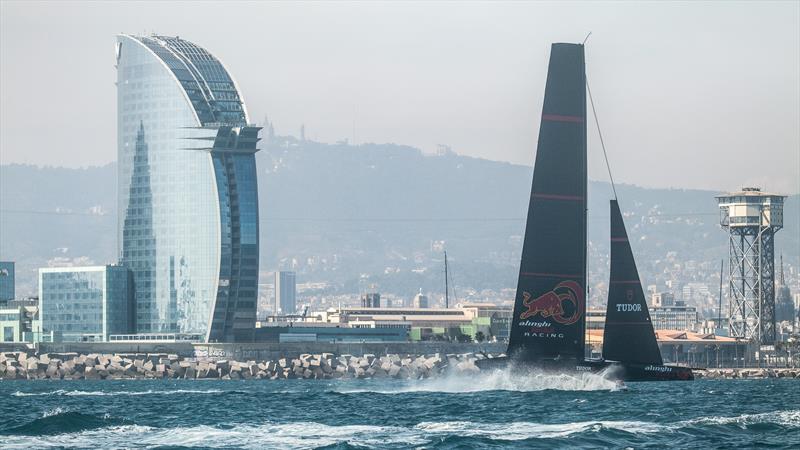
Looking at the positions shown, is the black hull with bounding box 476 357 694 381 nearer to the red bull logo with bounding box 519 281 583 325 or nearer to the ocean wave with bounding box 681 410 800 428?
the red bull logo with bounding box 519 281 583 325

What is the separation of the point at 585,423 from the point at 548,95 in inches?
982

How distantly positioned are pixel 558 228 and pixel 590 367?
6821 millimetres

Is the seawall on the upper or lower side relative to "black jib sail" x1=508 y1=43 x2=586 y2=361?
lower

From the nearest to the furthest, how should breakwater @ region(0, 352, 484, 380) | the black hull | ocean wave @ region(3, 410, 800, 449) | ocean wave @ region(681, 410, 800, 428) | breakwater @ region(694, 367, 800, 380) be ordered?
ocean wave @ region(3, 410, 800, 449) < ocean wave @ region(681, 410, 800, 428) < the black hull < breakwater @ region(0, 352, 484, 380) < breakwater @ region(694, 367, 800, 380)

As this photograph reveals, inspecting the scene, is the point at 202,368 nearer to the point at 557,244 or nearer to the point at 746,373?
the point at 746,373

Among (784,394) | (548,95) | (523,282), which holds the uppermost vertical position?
(548,95)

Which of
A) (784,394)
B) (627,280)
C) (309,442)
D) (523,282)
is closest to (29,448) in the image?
(309,442)

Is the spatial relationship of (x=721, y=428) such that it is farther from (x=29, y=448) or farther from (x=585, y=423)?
(x=29, y=448)

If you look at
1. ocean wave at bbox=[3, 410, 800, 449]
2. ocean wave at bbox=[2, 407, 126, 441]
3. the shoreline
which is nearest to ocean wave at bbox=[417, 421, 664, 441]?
ocean wave at bbox=[3, 410, 800, 449]

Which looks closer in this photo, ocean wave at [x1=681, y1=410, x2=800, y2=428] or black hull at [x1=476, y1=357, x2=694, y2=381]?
ocean wave at [x1=681, y1=410, x2=800, y2=428]

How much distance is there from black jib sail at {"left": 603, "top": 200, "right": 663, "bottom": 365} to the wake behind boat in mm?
1715

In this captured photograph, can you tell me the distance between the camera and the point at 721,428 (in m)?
57.3

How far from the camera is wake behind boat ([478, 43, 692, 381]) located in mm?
80312

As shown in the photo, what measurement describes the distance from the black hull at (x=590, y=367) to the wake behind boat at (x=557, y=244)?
0.05 m
